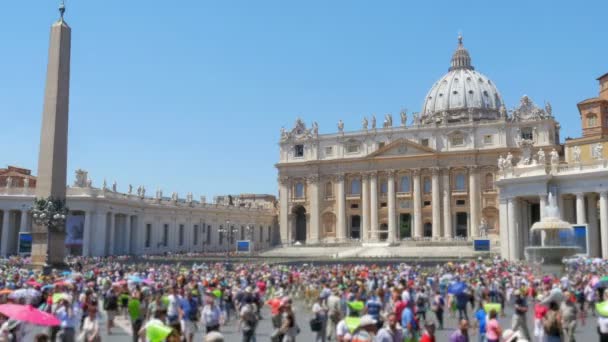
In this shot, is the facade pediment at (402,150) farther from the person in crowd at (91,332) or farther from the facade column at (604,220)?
the person in crowd at (91,332)

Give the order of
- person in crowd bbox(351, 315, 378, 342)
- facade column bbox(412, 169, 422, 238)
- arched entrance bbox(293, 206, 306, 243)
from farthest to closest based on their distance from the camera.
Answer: arched entrance bbox(293, 206, 306, 243)
facade column bbox(412, 169, 422, 238)
person in crowd bbox(351, 315, 378, 342)

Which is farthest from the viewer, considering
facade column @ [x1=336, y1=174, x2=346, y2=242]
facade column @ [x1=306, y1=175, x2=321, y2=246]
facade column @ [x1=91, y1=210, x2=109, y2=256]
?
facade column @ [x1=306, y1=175, x2=321, y2=246]

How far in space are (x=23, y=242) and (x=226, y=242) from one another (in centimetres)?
3918

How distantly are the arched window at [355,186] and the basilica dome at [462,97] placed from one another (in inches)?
879

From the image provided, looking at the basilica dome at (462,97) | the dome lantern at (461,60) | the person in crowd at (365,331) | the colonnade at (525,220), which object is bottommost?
the person in crowd at (365,331)

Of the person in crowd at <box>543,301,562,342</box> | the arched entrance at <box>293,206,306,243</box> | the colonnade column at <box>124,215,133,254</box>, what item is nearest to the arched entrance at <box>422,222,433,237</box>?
Answer: the arched entrance at <box>293,206,306,243</box>

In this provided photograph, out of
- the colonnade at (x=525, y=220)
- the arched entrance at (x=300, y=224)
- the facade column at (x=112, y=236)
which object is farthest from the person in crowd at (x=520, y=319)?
the arched entrance at (x=300, y=224)

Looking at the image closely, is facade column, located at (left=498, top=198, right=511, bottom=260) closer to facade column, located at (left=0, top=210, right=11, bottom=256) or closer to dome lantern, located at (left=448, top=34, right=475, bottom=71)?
facade column, located at (left=0, top=210, right=11, bottom=256)

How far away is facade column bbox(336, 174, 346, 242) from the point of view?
79.2 metres

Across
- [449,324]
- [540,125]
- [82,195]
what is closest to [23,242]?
[82,195]

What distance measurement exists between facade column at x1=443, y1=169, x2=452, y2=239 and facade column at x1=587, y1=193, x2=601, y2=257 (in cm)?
3382

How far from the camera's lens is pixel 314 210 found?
8162cm

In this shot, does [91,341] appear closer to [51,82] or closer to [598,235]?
[51,82]

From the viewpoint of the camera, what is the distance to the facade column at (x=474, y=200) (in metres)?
72.3
